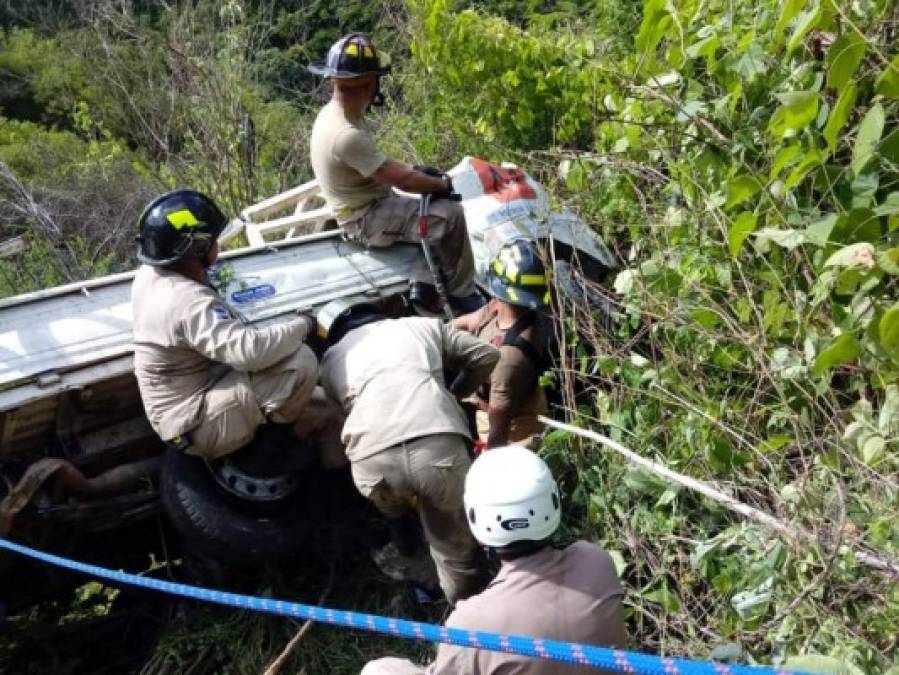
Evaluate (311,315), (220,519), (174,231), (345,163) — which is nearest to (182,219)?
(174,231)

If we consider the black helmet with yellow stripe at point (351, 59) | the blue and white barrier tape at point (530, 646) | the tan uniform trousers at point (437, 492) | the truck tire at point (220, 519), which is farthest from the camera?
the black helmet with yellow stripe at point (351, 59)

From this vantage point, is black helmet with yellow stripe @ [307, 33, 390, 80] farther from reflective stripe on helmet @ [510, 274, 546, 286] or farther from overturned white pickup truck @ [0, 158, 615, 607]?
reflective stripe on helmet @ [510, 274, 546, 286]

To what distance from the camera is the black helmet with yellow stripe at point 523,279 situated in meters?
4.65

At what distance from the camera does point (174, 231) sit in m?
4.39

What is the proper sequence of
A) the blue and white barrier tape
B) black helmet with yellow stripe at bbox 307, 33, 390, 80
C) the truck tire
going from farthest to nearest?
black helmet with yellow stripe at bbox 307, 33, 390, 80
the truck tire
the blue and white barrier tape

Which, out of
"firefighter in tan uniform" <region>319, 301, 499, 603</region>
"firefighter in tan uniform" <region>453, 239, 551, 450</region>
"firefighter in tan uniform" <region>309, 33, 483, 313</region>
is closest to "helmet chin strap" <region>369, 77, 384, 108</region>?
"firefighter in tan uniform" <region>309, 33, 483, 313</region>

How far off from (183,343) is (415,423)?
111cm

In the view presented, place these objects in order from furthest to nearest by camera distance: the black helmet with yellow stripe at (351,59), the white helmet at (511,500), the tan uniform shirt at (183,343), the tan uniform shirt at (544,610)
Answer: the black helmet with yellow stripe at (351,59)
the tan uniform shirt at (183,343)
the white helmet at (511,500)
the tan uniform shirt at (544,610)

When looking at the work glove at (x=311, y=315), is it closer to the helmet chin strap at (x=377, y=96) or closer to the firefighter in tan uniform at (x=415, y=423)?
the firefighter in tan uniform at (x=415, y=423)

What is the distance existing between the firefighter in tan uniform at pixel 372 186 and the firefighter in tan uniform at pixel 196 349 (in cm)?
138

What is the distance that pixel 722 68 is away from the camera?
3.77 metres

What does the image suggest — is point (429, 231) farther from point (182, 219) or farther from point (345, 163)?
point (182, 219)

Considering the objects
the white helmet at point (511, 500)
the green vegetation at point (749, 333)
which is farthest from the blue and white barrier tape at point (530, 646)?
the green vegetation at point (749, 333)

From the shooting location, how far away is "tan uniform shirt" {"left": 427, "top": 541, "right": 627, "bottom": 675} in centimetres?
280
